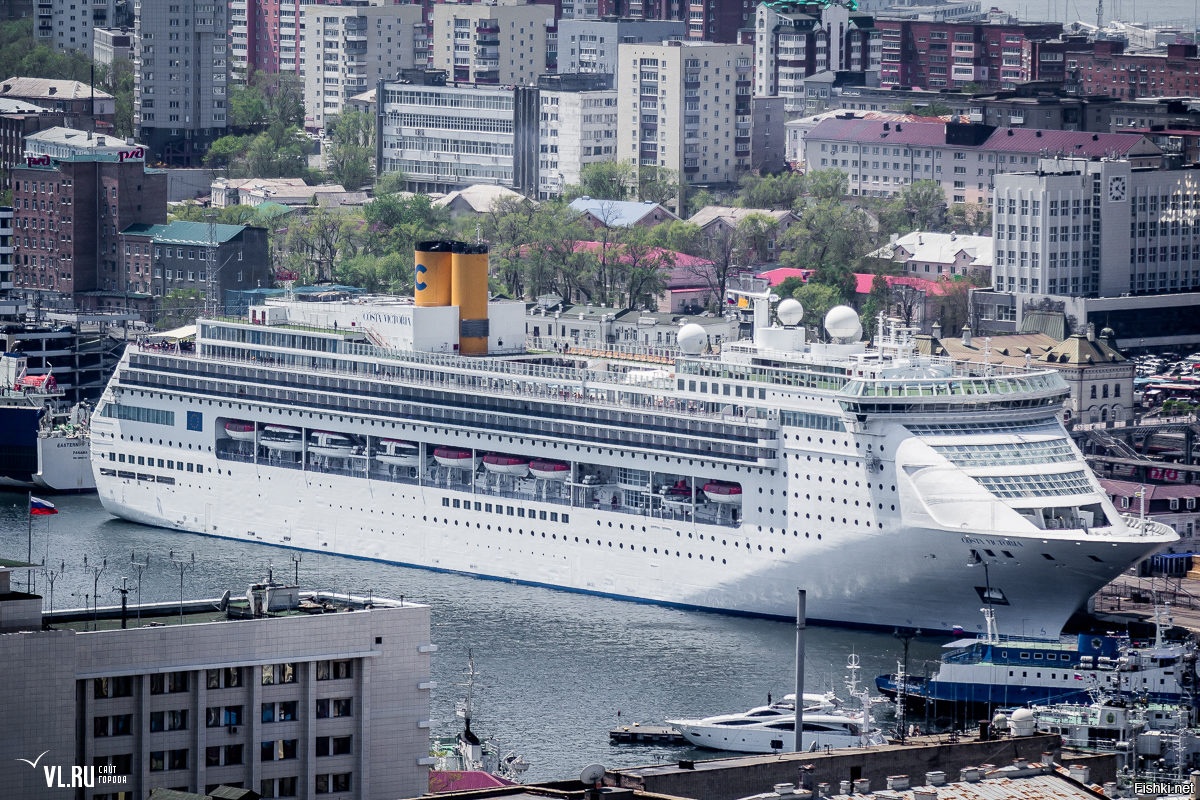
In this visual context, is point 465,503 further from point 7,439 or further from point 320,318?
point 7,439

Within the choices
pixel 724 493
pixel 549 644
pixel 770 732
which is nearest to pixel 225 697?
pixel 770 732

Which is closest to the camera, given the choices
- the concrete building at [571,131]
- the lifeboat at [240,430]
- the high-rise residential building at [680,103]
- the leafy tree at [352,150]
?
the lifeboat at [240,430]

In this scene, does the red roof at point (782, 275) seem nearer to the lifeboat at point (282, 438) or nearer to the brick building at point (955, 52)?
the lifeboat at point (282, 438)

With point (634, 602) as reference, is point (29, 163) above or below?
above

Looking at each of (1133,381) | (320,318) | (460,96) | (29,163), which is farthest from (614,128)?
(320,318)

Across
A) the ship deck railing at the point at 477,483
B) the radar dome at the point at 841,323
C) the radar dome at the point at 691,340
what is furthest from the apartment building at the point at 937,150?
the radar dome at the point at 841,323

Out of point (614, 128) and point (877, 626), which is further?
point (614, 128)

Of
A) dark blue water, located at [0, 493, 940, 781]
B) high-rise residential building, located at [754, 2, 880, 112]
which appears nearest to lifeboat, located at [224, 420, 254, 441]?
dark blue water, located at [0, 493, 940, 781]

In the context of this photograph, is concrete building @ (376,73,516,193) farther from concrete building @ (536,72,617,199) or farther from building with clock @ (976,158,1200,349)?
building with clock @ (976,158,1200,349)
